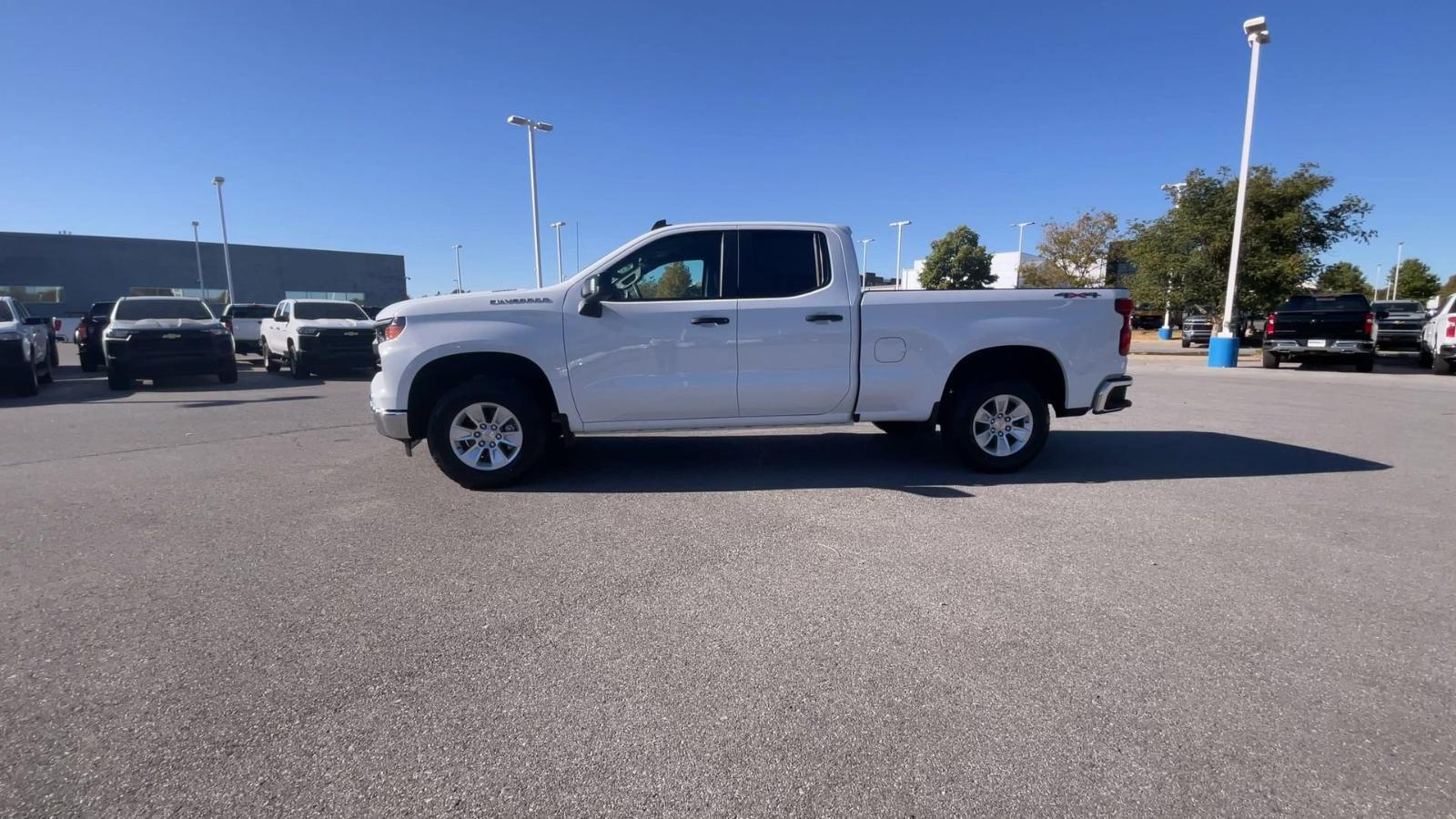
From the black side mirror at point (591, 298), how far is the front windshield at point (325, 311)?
40.1 feet

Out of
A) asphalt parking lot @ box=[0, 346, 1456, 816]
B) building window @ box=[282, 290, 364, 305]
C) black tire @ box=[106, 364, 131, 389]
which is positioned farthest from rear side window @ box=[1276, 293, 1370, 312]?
building window @ box=[282, 290, 364, 305]

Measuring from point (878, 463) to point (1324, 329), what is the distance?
15338mm

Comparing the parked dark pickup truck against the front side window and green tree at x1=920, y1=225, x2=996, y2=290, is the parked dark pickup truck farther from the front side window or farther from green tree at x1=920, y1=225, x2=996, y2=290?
green tree at x1=920, y1=225, x2=996, y2=290

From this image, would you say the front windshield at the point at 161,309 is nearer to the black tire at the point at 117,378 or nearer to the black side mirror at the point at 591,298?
the black tire at the point at 117,378

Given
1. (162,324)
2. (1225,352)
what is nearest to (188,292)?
(162,324)

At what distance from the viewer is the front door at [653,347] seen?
540 cm

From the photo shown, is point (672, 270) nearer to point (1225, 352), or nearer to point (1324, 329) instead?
point (1324, 329)

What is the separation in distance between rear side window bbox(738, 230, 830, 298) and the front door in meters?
0.23

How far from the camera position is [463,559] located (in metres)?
4.03

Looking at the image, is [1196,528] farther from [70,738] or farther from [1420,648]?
[70,738]

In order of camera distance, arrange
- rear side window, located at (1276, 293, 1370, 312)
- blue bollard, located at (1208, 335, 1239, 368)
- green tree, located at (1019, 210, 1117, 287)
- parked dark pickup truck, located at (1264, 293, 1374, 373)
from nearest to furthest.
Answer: parked dark pickup truck, located at (1264, 293, 1374, 373)
rear side window, located at (1276, 293, 1370, 312)
blue bollard, located at (1208, 335, 1239, 368)
green tree, located at (1019, 210, 1117, 287)

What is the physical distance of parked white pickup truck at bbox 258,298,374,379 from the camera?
14.2 m

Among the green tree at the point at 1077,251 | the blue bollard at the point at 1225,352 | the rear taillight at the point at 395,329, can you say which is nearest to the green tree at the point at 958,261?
the green tree at the point at 1077,251

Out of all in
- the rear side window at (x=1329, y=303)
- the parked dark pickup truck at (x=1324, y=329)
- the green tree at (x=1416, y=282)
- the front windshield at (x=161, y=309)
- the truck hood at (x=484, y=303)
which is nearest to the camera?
the truck hood at (x=484, y=303)
